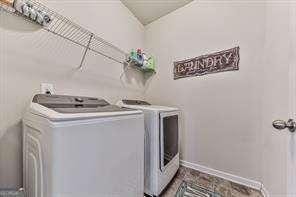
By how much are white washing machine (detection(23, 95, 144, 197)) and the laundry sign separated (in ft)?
4.27

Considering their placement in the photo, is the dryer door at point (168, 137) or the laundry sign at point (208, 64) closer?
the dryer door at point (168, 137)

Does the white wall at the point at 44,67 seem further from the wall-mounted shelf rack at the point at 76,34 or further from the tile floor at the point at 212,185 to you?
the tile floor at the point at 212,185

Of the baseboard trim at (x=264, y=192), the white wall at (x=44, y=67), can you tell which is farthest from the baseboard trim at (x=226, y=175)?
the white wall at (x=44, y=67)

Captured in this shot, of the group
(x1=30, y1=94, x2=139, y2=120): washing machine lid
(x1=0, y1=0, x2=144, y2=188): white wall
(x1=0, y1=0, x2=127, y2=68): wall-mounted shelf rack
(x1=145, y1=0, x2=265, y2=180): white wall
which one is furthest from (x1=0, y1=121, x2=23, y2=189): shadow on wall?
(x1=145, y1=0, x2=265, y2=180): white wall

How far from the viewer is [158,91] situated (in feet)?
8.54

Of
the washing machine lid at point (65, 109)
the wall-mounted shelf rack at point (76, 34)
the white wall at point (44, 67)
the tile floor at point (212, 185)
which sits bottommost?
the tile floor at point (212, 185)

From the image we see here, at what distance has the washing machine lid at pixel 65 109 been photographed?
0.80 m

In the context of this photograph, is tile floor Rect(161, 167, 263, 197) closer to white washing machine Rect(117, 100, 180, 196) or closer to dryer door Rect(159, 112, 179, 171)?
white washing machine Rect(117, 100, 180, 196)

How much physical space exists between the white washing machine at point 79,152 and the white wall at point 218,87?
1188 mm

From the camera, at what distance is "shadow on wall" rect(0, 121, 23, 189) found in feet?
3.65

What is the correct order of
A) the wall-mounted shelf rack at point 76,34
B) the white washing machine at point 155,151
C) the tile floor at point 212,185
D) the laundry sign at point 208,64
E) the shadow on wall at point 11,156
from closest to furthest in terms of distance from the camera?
the shadow on wall at point 11,156
the wall-mounted shelf rack at point 76,34
the white washing machine at point 155,151
the tile floor at point 212,185
the laundry sign at point 208,64

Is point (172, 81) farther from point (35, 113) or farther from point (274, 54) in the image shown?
point (35, 113)

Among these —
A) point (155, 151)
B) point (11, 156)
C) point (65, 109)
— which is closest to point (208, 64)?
point (155, 151)

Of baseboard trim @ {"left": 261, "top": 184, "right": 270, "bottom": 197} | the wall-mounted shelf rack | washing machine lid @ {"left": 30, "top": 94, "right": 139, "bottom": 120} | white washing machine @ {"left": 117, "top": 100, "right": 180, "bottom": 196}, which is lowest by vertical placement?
baseboard trim @ {"left": 261, "top": 184, "right": 270, "bottom": 197}
